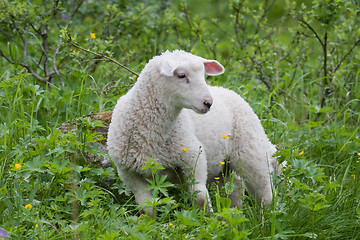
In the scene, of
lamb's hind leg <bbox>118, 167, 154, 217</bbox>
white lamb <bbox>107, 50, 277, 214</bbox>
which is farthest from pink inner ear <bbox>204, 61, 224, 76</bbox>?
lamb's hind leg <bbox>118, 167, 154, 217</bbox>

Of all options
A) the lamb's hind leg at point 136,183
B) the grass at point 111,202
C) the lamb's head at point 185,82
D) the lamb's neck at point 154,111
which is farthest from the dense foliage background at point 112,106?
the lamb's head at point 185,82

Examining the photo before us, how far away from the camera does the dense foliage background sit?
3135 mm

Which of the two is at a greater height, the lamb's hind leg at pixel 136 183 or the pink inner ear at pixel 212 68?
the pink inner ear at pixel 212 68

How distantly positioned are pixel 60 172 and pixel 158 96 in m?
0.75

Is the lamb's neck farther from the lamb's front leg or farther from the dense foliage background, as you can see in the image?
the dense foliage background

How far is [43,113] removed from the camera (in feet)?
15.7

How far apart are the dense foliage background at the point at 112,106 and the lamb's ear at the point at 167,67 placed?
2.15ft

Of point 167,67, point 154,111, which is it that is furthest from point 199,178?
point 167,67

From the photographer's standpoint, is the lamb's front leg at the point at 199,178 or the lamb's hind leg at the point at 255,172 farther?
the lamb's hind leg at the point at 255,172

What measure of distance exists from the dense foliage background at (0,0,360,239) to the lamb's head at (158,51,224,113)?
1.77 feet

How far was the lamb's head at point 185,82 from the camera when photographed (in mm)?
3361

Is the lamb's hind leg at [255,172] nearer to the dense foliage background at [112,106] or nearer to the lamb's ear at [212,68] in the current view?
the dense foliage background at [112,106]

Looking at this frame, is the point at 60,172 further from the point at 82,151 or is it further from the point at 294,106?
the point at 294,106

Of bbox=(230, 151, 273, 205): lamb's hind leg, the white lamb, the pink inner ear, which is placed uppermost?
the pink inner ear
